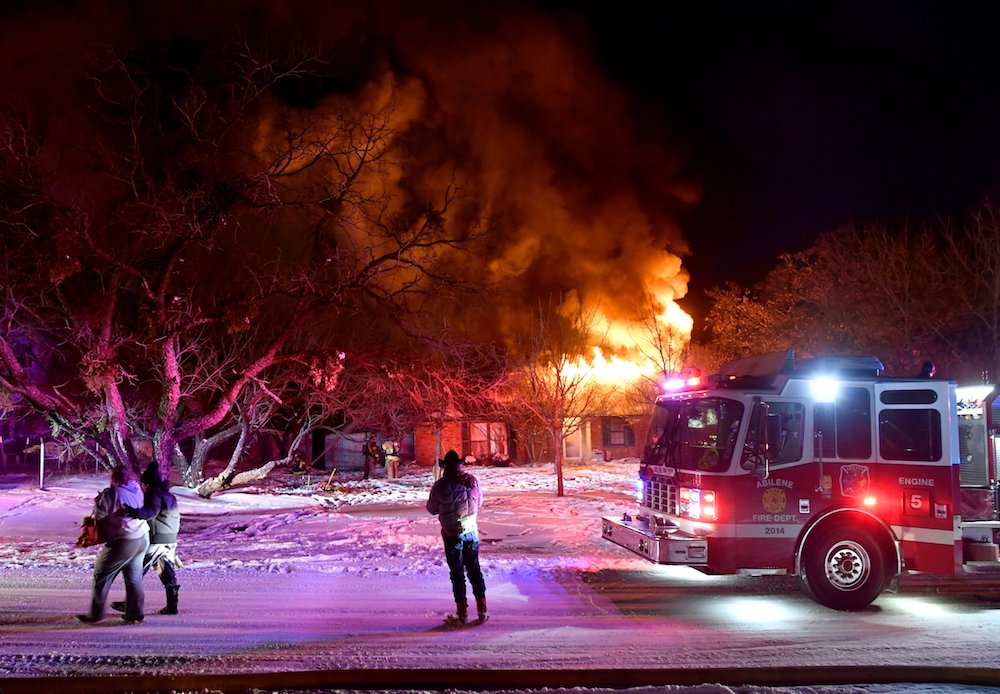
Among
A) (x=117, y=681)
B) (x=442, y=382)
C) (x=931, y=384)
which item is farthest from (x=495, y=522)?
(x=117, y=681)

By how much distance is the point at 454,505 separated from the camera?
6977mm

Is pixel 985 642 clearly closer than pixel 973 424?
Yes

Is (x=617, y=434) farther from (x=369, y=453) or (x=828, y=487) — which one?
(x=828, y=487)

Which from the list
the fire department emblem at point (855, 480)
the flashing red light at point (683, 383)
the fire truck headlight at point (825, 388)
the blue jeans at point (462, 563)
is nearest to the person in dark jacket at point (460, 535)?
the blue jeans at point (462, 563)

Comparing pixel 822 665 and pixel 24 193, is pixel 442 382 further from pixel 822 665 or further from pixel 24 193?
pixel 822 665

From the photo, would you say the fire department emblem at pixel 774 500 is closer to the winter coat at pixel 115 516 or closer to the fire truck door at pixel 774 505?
the fire truck door at pixel 774 505

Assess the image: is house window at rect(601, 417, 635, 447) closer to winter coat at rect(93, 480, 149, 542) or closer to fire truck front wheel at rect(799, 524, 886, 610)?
fire truck front wheel at rect(799, 524, 886, 610)

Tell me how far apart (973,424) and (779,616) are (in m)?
3.65

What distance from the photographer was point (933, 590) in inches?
333

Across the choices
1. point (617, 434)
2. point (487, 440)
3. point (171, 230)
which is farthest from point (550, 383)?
point (617, 434)

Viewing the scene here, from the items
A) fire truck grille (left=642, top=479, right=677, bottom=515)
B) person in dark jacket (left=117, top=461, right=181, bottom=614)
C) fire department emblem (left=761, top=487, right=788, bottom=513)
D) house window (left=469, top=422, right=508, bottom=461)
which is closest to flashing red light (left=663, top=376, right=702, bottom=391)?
fire truck grille (left=642, top=479, right=677, bottom=515)

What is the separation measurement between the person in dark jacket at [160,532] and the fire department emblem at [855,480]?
258 inches

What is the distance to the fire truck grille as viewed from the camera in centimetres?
817

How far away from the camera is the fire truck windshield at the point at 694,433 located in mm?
7696
